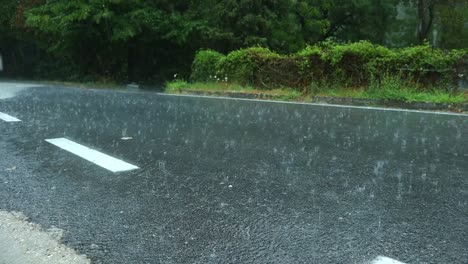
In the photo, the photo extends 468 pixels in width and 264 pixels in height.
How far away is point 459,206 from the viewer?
3.41 metres

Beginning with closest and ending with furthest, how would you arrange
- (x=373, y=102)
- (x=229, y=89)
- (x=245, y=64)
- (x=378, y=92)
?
(x=373, y=102) < (x=378, y=92) < (x=229, y=89) < (x=245, y=64)

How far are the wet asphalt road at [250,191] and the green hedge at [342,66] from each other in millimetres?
4185

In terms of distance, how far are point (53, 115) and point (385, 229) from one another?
7.15 m

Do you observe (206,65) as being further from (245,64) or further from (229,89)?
(229,89)

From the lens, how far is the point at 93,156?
5121mm

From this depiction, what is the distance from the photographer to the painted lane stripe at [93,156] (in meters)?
4.63

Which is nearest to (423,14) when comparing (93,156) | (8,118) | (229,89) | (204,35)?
(204,35)

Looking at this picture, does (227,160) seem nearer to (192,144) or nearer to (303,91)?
(192,144)

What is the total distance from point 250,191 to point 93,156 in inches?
87.4

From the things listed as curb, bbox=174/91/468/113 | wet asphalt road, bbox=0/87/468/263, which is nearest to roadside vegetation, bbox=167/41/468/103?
curb, bbox=174/91/468/113

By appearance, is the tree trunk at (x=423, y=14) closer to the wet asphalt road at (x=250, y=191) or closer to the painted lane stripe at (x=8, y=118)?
the wet asphalt road at (x=250, y=191)

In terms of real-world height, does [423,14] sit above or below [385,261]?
above

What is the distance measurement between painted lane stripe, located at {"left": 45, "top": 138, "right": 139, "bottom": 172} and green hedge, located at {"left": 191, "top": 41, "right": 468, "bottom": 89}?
8329 millimetres

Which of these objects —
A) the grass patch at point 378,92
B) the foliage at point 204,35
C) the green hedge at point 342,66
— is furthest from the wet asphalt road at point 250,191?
the foliage at point 204,35
